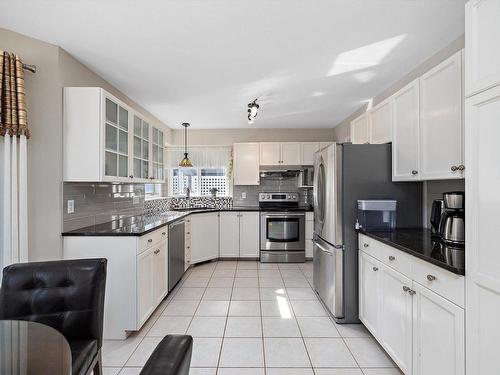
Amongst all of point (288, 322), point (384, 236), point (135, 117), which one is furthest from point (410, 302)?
point (135, 117)

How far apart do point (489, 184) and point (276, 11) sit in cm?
158

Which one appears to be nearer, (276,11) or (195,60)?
(276,11)

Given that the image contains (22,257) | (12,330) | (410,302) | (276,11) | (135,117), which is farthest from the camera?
(135,117)

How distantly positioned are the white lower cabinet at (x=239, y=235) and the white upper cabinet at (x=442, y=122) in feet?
10.4

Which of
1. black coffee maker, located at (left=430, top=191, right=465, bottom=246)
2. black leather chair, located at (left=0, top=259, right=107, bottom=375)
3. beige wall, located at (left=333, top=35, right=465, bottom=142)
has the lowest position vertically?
black leather chair, located at (left=0, top=259, right=107, bottom=375)

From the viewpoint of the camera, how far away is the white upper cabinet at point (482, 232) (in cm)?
112

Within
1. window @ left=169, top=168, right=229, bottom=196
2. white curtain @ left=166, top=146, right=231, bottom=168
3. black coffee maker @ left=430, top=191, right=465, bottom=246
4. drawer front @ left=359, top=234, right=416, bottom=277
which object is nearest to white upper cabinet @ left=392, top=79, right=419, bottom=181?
black coffee maker @ left=430, top=191, right=465, bottom=246

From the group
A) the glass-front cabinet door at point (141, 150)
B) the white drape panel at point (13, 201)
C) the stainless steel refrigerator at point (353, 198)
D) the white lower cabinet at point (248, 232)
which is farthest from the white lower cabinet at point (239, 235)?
the white drape panel at point (13, 201)

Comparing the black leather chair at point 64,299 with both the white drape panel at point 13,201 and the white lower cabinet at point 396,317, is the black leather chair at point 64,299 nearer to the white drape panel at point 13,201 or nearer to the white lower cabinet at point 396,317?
the white drape panel at point 13,201

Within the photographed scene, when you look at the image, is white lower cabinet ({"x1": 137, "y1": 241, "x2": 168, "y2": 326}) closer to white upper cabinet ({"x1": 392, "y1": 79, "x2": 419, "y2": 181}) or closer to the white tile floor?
the white tile floor

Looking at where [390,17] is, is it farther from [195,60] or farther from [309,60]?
[195,60]

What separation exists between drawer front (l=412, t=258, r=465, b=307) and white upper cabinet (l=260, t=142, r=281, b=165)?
3637mm

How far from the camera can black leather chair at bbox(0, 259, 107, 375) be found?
1372 millimetres

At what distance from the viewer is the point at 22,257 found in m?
2.09
